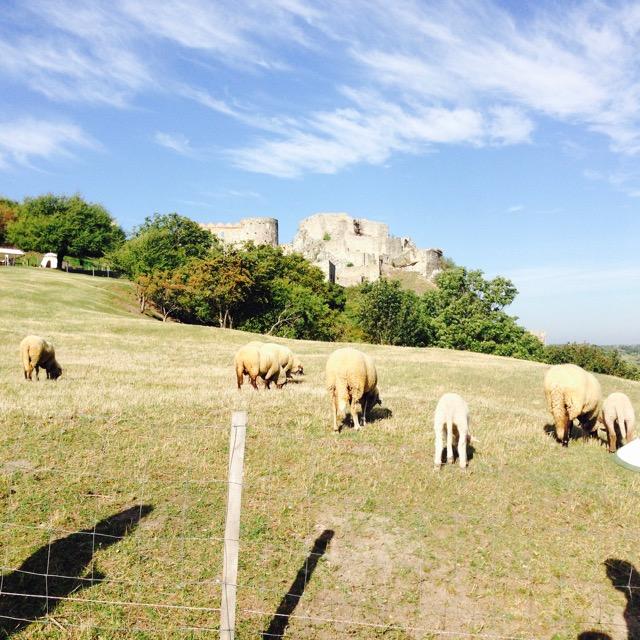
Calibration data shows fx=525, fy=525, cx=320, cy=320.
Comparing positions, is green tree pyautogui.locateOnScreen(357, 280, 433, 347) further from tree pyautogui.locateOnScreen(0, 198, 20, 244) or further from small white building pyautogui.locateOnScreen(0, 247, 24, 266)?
tree pyautogui.locateOnScreen(0, 198, 20, 244)

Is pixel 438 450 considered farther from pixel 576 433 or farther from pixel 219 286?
pixel 219 286

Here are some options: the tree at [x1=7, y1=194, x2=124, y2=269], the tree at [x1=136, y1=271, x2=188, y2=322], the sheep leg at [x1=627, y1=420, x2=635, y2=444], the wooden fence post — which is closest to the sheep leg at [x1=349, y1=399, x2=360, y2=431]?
the sheep leg at [x1=627, y1=420, x2=635, y2=444]

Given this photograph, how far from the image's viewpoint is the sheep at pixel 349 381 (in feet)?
44.7

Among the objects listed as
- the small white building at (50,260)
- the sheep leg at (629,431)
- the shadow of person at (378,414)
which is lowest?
the shadow of person at (378,414)

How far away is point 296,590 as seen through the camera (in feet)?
23.3

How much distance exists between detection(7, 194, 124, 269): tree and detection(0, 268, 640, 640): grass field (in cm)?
6778

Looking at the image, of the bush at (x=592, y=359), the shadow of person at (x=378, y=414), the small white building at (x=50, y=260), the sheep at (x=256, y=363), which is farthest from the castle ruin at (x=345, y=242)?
the shadow of person at (x=378, y=414)

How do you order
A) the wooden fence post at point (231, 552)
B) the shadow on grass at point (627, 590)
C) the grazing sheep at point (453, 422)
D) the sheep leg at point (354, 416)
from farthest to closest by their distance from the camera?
the sheep leg at point (354, 416)
the grazing sheep at point (453, 422)
the shadow on grass at point (627, 590)
the wooden fence post at point (231, 552)

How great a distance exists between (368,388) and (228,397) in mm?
4461

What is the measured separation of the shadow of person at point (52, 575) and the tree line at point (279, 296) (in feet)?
164

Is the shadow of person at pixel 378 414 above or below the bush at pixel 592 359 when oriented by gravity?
below

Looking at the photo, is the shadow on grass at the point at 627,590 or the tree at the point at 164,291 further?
the tree at the point at 164,291

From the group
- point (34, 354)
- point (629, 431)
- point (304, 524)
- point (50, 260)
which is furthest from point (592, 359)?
point (50, 260)

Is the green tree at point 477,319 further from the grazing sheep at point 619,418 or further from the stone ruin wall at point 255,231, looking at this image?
the stone ruin wall at point 255,231
